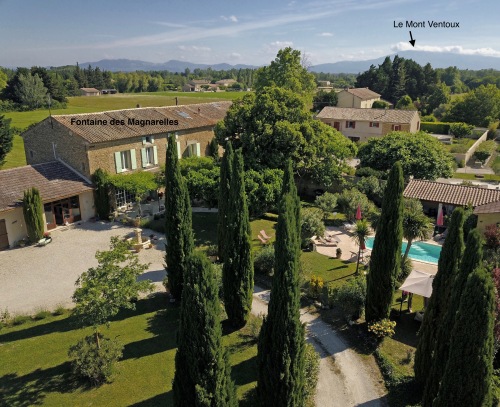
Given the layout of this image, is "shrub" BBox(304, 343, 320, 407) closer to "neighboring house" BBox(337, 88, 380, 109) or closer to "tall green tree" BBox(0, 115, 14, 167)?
"tall green tree" BBox(0, 115, 14, 167)

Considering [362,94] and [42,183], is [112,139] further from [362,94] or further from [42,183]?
[362,94]

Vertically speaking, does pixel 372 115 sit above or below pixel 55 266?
above

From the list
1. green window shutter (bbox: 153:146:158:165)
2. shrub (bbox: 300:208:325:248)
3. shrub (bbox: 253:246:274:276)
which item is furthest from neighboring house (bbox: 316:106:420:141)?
shrub (bbox: 253:246:274:276)

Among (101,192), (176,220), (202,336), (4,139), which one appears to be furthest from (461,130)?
(202,336)

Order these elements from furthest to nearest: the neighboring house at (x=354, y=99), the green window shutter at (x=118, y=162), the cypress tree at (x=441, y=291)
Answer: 1. the neighboring house at (x=354, y=99)
2. the green window shutter at (x=118, y=162)
3. the cypress tree at (x=441, y=291)

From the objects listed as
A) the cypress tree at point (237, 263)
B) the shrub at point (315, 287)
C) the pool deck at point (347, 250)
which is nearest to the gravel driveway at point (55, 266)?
the cypress tree at point (237, 263)

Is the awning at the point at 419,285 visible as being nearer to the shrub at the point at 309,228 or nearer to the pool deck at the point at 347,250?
the pool deck at the point at 347,250
